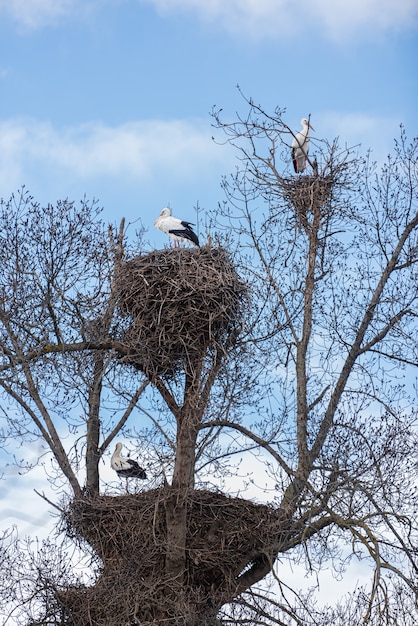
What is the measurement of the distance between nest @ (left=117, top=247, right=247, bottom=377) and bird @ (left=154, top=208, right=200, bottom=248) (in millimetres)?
1729

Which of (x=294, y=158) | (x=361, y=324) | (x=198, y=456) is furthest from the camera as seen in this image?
(x=294, y=158)

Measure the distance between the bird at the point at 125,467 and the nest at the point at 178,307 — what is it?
1716 mm

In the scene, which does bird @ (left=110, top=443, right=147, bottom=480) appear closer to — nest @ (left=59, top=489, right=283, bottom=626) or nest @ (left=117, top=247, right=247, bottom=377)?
nest @ (left=59, top=489, right=283, bottom=626)

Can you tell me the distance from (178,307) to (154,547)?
2.53m

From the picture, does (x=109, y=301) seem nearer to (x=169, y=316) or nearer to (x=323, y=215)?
(x=169, y=316)

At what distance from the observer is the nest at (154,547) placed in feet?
36.2

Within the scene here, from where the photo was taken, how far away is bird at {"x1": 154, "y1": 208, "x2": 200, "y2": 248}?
42.9 ft

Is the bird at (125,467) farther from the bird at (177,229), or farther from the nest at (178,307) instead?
the bird at (177,229)

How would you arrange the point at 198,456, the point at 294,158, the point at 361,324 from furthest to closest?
the point at 294,158
the point at 361,324
the point at 198,456

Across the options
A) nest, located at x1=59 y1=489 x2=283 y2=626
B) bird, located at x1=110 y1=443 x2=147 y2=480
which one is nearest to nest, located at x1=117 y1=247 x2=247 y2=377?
nest, located at x1=59 y1=489 x2=283 y2=626

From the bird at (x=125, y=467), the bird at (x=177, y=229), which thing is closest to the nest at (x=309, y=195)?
the bird at (x=177, y=229)

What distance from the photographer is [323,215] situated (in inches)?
503

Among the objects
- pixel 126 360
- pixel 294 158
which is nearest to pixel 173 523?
pixel 126 360

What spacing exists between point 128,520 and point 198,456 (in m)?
1.00
